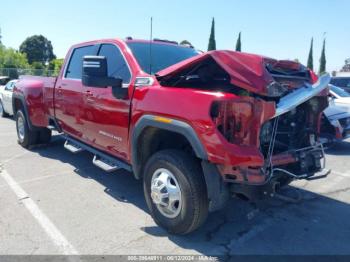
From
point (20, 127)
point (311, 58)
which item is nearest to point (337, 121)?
point (20, 127)

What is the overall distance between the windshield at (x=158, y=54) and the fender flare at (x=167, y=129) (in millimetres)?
776

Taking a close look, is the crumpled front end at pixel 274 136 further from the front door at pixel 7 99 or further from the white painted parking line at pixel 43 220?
the front door at pixel 7 99

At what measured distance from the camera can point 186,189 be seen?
10.6 ft

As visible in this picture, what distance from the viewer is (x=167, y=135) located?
12.4 ft

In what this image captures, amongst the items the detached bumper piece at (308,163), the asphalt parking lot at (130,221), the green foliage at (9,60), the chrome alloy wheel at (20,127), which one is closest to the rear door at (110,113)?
the asphalt parking lot at (130,221)

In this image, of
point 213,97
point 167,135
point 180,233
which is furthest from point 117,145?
point 213,97

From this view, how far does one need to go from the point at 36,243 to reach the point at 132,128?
1.50 metres

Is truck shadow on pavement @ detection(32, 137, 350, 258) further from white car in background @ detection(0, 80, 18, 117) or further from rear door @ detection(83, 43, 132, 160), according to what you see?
white car in background @ detection(0, 80, 18, 117)

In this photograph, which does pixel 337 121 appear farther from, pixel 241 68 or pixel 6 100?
pixel 6 100

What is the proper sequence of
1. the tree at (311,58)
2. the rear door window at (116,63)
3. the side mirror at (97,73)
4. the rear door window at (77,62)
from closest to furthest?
1. the side mirror at (97,73)
2. the rear door window at (116,63)
3. the rear door window at (77,62)
4. the tree at (311,58)

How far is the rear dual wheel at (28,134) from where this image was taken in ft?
23.4

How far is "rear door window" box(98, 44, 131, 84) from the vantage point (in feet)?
13.8

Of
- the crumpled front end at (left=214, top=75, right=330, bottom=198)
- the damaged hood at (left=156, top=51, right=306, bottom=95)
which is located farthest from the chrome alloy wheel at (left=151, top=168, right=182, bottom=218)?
the damaged hood at (left=156, top=51, right=306, bottom=95)

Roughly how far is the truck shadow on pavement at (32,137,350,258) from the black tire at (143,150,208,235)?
19 cm
